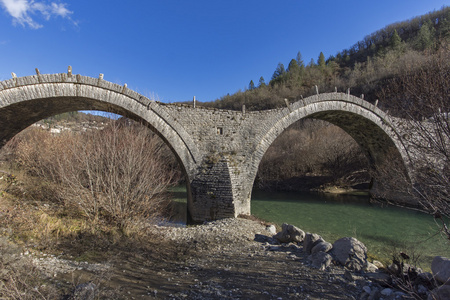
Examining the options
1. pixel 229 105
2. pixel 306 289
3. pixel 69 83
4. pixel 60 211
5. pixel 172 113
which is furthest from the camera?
pixel 229 105

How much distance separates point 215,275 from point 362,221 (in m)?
9.29

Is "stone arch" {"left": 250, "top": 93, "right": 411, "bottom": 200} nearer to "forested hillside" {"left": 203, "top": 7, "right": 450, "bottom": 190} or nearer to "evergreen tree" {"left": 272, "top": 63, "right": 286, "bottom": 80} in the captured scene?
"forested hillside" {"left": 203, "top": 7, "right": 450, "bottom": 190}

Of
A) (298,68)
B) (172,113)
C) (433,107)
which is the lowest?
(433,107)

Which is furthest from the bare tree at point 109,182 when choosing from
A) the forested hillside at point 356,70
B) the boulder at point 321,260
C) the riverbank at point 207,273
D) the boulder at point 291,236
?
the forested hillside at point 356,70

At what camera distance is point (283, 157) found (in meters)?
21.5

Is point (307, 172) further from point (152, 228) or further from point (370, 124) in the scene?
point (152, 228)

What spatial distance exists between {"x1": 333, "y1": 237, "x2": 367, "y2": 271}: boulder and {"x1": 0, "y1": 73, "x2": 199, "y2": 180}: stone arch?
571cm

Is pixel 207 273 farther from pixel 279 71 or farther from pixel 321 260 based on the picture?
pixel 279 71

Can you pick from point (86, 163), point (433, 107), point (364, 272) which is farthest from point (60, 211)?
point (433, 107)

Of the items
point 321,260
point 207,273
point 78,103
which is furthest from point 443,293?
point 78,103

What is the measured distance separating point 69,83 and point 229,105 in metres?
37.0

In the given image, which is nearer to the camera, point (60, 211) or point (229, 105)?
point (60, 211)

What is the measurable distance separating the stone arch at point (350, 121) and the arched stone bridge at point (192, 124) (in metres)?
0.07

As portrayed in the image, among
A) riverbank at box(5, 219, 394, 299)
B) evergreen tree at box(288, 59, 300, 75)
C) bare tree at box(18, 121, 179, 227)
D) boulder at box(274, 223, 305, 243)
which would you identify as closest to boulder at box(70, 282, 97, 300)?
riverbank at box(5, 219, 394, 299)
